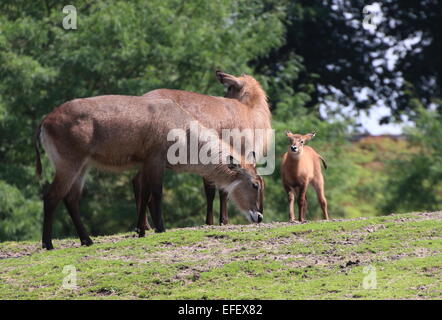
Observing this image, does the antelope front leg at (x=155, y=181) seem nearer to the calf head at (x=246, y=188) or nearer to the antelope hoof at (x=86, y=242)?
the antelope hoof at (x=86, y=242)

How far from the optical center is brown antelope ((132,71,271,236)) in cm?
1209

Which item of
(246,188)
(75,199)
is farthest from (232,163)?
(75,199)

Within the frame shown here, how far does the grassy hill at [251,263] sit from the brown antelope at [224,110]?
1.12m

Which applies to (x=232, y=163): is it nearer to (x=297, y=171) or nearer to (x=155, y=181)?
(x=155, y=181)

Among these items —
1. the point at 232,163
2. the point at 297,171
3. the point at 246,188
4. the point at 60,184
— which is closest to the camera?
the point at 60,184

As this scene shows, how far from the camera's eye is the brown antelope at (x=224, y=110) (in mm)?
12086

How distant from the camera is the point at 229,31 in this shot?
72.5 ft

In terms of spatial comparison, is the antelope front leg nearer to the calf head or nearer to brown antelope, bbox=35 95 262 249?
brown antelope, bbox=35 95 262 249

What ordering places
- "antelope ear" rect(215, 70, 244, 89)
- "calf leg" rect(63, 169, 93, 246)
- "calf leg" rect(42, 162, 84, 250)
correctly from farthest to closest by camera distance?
"antelope ear" rect(215, 70, 244, 89) → "calf leg" rect(63, 169, 93, 246) → "calf leg" rect(42, 162, 84, 250)

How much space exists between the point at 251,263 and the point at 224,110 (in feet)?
12.1

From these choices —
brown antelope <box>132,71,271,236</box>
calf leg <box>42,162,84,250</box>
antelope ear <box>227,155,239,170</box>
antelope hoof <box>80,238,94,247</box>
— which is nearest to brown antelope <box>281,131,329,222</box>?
brown antelope <box>132,71,271,236</box>

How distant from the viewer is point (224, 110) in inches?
495

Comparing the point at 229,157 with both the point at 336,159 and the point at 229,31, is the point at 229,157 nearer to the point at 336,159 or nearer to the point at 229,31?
the point at 229,31

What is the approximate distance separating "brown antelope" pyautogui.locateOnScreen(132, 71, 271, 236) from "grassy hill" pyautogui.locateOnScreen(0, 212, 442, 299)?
1125 mm
